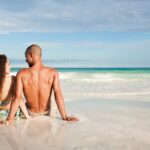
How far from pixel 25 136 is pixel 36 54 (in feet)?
5.29

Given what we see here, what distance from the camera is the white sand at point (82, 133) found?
4129mm

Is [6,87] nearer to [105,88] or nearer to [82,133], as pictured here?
[82,133]

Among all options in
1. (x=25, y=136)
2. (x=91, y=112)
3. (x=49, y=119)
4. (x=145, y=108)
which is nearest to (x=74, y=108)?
(x=91, y=112)

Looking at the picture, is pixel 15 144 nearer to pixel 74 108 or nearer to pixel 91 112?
pixel 91 112

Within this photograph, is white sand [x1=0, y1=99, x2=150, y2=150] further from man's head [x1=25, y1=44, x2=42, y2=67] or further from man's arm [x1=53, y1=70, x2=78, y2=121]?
man's head [x1=25, y1=44, x2=42, y2=67]

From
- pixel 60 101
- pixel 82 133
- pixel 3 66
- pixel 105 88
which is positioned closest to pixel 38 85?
pixel 60 101

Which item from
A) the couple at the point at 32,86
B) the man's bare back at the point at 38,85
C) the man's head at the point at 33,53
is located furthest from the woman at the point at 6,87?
the man's head at the point at 33,53

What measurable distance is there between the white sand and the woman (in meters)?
0.36

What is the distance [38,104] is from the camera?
239 inches

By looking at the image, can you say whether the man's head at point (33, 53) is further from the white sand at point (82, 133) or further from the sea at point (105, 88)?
the sea at point (105, 88)

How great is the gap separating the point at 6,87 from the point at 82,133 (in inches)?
69.3

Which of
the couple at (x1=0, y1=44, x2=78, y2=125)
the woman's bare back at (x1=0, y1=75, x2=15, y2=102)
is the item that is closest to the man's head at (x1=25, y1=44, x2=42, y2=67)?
the couple at (x1=0, y1=44, x2=78, y2=125)

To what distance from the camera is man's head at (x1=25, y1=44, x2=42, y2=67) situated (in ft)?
19.0

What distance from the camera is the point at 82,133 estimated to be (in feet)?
15.9
